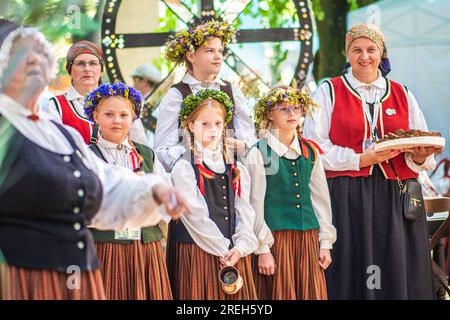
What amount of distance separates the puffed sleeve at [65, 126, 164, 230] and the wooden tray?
6.34 ft

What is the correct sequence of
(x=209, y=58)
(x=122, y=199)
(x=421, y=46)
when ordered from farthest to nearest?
(x=421, y=46) < (x=209, y=58) < (x=122, y=199)

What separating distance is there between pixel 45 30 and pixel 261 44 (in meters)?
3.50

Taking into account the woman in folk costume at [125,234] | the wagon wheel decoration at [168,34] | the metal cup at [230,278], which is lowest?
the metal cup at [230,278]

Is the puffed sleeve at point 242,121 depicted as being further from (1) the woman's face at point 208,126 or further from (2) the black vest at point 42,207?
(2) the black vest at point 42,207

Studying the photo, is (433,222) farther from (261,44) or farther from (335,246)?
(261,44)

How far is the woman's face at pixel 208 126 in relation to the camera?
14.4 ft

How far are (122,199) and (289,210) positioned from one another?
1754 mm

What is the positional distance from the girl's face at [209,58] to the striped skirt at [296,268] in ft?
3.62

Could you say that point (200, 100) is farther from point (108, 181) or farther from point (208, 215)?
point (108, 181)

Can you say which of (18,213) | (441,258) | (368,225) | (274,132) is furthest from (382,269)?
(18,213)

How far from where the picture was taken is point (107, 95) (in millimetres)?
4277

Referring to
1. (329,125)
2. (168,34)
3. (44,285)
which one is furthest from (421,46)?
(44,285)

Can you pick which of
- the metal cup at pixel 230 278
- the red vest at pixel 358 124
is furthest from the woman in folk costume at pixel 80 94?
the red vest at pixel 358 124
